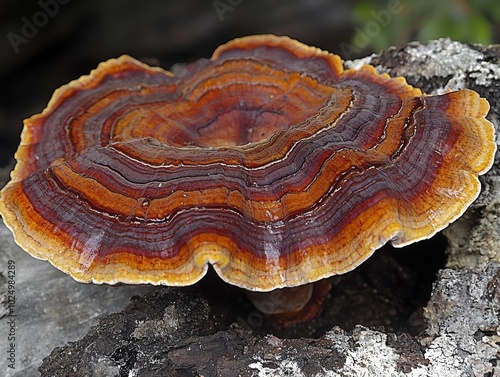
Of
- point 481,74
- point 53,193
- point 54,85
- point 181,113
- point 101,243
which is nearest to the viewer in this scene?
point 101,243

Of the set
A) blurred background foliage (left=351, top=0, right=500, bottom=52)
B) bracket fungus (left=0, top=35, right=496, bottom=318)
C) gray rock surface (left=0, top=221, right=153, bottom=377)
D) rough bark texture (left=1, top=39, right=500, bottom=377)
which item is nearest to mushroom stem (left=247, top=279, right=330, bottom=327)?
rough bark texture (left=1, top=39, right=500, bottom=377)

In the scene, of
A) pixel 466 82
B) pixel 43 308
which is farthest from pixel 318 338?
pixel 466 82

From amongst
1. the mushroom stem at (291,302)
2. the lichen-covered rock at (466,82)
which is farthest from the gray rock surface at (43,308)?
the lichen-covered rock at (466,82)

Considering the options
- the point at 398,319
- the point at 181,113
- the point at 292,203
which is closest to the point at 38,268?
the point at 181,113

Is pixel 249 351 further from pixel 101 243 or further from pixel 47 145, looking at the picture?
pixel 47 145

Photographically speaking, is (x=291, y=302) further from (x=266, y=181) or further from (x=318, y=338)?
(x=266, y=181)

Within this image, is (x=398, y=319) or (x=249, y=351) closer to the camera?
(x=249, y=351)

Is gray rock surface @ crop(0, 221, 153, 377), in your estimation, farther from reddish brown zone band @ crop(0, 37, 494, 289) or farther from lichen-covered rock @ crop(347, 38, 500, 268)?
lichen-covered rock @ crop(347, 38, 500, 268)
